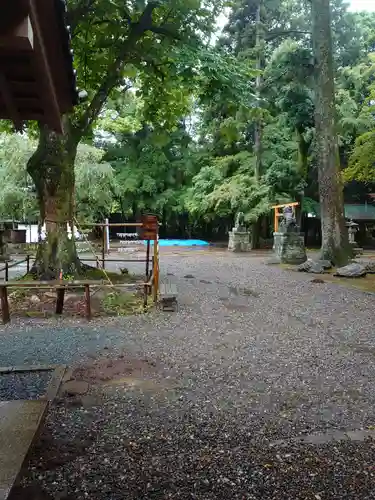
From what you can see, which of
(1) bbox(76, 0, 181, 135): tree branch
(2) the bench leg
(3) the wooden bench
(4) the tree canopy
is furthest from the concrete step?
(1) bbox(76, 0, 181, 135): tree branch

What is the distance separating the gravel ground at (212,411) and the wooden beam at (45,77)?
6.89ft

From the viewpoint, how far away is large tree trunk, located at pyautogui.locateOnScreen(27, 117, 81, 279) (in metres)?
8.65

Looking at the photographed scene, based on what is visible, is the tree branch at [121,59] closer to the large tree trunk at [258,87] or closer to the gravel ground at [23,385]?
the gravel ground at [23,385]

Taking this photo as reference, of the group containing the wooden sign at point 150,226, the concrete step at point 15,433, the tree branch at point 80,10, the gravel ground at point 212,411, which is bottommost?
the gravel ground at point 212,411

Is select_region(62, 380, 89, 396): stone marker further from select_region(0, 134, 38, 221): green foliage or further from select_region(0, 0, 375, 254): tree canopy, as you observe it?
select_region(0, 134, 38, 221): green foliage

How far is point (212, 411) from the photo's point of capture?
345 cm

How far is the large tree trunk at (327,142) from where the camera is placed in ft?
41.9

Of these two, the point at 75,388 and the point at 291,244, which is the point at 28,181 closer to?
the point at 291,244

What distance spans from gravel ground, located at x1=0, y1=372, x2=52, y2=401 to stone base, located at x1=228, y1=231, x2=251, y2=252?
1697 centimetres

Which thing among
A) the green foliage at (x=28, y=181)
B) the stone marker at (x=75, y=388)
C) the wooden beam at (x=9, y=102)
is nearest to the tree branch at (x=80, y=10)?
the wooden beam at (x=9, y=102)

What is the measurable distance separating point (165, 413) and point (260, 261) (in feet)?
42.1

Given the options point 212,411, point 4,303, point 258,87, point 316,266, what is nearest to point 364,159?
point 316,266

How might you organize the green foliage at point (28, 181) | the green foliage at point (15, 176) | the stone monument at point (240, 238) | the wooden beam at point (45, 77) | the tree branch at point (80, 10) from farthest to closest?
the stone monument at point (240, 238), the green foliage at point (28, 181), the green foliage at point (15, 176), the tree branch at point (80, 10), the wooden beam at point (45, 77)

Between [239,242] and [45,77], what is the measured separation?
18.7m
